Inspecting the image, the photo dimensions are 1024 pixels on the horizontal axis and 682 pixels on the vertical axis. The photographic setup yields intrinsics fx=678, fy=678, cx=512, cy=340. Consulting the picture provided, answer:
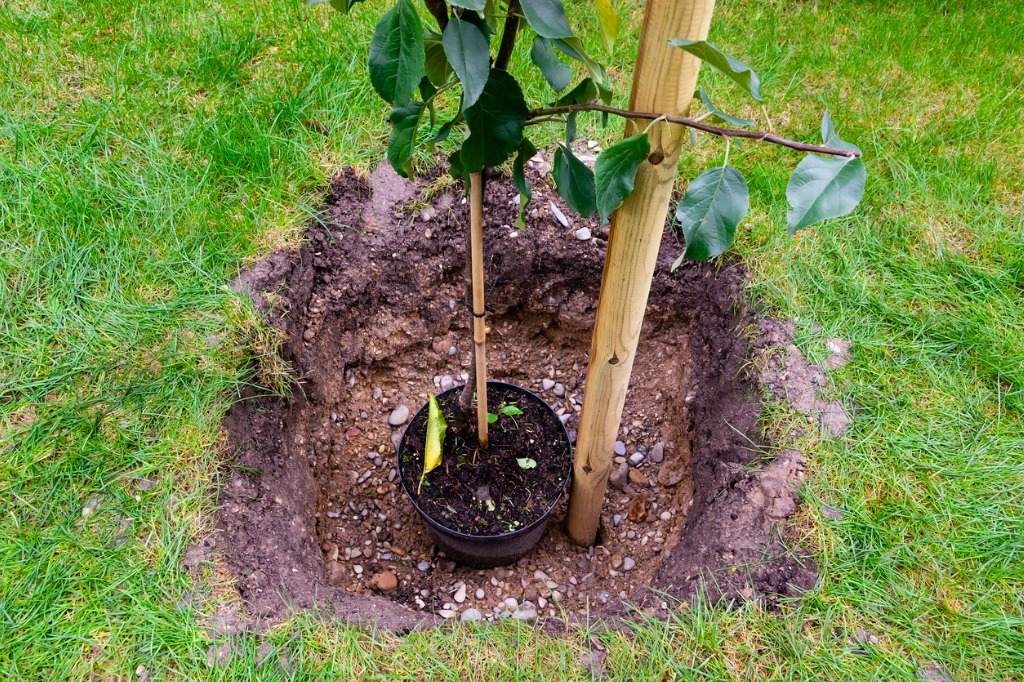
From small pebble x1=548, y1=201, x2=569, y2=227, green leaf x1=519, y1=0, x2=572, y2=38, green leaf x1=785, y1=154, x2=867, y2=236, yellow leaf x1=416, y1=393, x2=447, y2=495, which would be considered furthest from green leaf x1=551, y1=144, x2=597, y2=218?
small pebble x1=548, y1=201, x2=569, y2=227

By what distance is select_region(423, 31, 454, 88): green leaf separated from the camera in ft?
3.91

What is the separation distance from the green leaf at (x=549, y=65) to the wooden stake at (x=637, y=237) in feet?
0.62

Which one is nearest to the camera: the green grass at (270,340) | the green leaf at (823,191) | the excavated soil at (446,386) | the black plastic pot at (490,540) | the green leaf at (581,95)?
the green leaf at (823,191)

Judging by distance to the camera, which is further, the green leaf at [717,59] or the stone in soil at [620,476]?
the stone in soil at [620,476]

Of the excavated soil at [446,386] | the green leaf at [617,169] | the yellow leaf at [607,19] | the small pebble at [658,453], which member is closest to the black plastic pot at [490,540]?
the excavated soil at [446,386]

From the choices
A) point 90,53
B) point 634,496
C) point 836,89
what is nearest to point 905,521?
point 634,496

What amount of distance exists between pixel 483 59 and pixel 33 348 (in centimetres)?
175

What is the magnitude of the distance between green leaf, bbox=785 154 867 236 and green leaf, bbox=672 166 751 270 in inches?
5.2

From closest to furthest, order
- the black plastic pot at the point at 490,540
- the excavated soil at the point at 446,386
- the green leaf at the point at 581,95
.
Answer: the green leaf at the point at 581,95 → the excavated soil at the point at 446,386 → the black plastic pot at the point at 490,540

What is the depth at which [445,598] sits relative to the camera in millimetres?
2049

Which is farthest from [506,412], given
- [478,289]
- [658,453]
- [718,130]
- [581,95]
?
[718,130]

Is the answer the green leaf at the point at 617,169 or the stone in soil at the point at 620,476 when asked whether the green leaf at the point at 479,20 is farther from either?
the stone in soil at the point at 620,476

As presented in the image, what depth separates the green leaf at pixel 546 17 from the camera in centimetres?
97

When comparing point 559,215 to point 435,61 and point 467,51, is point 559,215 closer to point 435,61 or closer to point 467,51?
point 435,61
